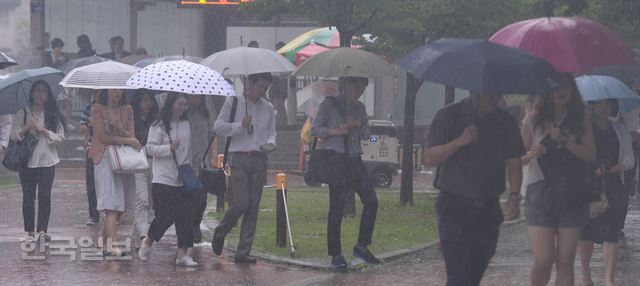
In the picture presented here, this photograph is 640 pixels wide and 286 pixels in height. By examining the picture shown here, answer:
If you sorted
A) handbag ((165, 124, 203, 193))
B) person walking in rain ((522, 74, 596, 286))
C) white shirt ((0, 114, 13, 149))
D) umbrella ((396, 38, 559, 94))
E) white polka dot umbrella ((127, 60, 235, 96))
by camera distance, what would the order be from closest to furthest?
umbrella ((396, 38, 559, 94)) → person walking in rain ((522, 74, 596, 286)) → white polka dot umbrella ((127, 60, 235, 96)) → handbag ((165, 124, 203, 193)) → white shirt ((0, 114, 13, 149))

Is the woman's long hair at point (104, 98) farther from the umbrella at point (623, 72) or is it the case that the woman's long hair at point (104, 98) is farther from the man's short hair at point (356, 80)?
the umbrella at point (623, 72)

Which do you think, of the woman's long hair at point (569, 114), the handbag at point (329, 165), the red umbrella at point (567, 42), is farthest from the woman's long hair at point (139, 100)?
the woman's long hair at point (569, 114)

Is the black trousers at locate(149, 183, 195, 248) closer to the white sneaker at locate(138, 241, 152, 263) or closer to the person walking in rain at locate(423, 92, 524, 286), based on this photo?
the white sneaker at locate(138, 241, 152, 263)

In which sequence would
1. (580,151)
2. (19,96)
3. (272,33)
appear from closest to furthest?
1. (580,151)
2. (19,96)
3. (272,33)

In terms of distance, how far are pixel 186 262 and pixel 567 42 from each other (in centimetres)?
462

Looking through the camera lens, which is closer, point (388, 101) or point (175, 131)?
point (175, 131)

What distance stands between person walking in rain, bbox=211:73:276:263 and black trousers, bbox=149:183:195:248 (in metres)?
0.31

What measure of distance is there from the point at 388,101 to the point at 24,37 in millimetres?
8760

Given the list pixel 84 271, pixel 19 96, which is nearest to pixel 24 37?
pixel 19 96

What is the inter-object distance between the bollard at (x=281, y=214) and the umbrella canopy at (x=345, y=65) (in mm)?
1305

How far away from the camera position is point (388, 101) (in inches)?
1189

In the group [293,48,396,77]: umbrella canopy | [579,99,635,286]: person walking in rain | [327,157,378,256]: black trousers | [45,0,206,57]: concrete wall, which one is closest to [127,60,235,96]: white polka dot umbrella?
[293,48,396,77]: umbrella canopy

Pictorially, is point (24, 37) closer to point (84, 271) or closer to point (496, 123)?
point (84, 271)

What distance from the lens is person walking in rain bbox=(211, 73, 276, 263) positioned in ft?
37.4
